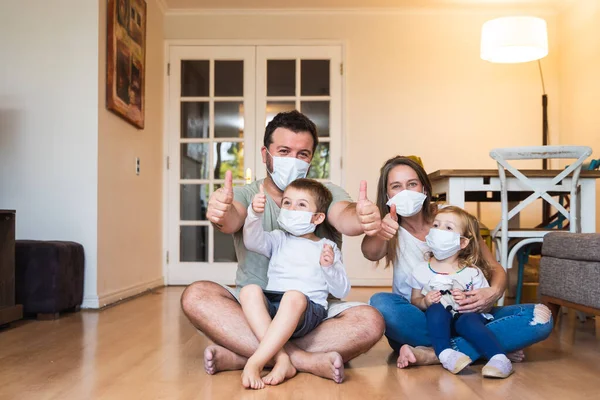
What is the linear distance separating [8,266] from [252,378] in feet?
6.13

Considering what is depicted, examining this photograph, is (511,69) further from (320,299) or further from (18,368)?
(18,368)

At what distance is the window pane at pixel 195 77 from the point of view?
5633 mm

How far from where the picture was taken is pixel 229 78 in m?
5.63

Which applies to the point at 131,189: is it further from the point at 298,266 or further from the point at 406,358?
the point at 406,358

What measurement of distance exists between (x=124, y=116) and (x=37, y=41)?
70 centimetres

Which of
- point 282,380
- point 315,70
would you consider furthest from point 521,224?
point 282,380

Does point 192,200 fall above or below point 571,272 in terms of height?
above

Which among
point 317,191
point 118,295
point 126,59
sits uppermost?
point 126,59

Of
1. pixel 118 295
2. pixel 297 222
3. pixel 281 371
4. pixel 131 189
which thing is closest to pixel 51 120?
pixel 131 189

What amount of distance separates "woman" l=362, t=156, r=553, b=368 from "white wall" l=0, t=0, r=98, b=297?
2.04 meters

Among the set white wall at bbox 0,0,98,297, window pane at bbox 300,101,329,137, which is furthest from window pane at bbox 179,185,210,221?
white wall at bbox 0,0,98,297

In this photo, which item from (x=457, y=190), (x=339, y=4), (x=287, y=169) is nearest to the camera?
(x=287, y=169)

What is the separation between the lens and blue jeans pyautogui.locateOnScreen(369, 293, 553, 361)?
7.23ft

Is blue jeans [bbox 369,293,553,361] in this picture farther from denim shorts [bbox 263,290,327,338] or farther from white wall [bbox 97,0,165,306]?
white wall [bbox 97,0,165,306]
